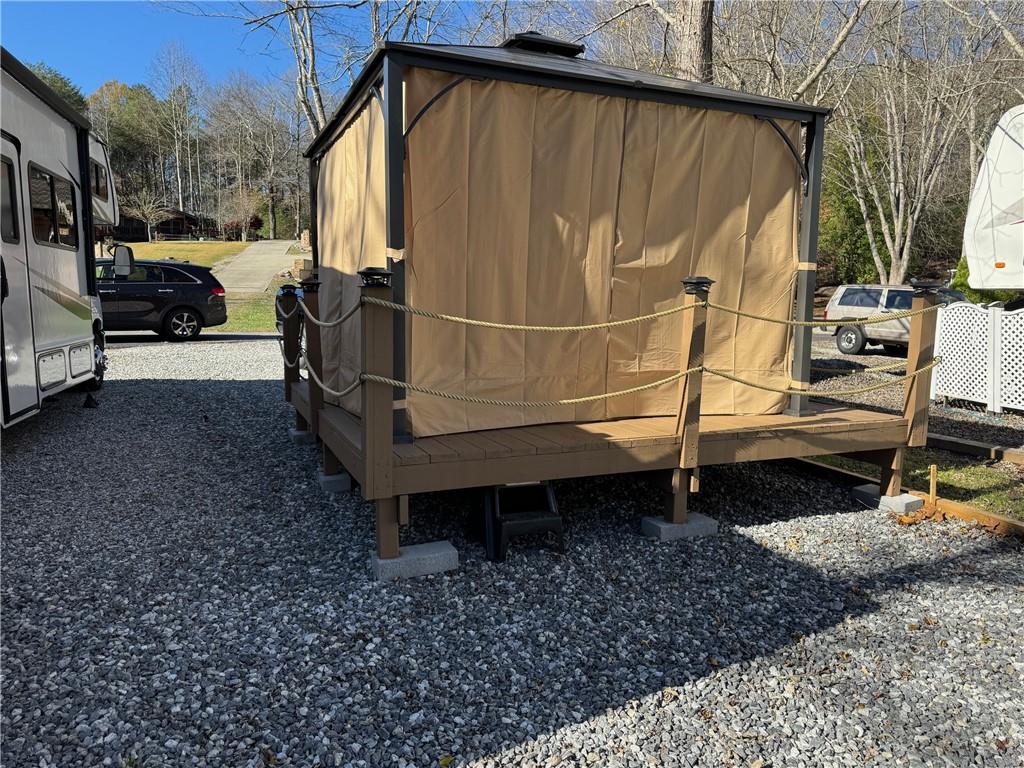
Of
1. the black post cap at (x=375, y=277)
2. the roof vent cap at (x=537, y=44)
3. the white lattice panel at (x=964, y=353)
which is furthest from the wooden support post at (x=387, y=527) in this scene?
the white lattice panel at (x=964, y=353)

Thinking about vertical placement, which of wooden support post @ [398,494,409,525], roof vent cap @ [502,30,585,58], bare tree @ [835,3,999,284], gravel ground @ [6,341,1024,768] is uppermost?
bare tree @ [835,3,999,284]

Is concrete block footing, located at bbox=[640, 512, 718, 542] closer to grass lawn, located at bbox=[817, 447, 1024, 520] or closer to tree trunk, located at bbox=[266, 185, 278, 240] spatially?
grass lawn, located at bbox=[817, 447, 1024, 520]

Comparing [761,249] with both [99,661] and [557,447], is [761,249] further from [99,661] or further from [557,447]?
[99,661]

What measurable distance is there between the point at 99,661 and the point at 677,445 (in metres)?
2.80

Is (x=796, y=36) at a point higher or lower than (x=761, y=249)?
higher

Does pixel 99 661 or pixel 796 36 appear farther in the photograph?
pixel 796 36

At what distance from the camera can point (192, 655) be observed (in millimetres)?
2682

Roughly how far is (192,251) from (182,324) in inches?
945

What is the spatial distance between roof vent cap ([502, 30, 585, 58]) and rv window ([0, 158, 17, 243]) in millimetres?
3460

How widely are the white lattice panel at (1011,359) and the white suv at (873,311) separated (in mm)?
5468

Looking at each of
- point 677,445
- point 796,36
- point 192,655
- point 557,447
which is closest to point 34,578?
point 192,655

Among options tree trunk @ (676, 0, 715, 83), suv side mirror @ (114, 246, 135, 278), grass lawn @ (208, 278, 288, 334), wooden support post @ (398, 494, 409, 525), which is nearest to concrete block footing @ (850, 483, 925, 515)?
wooden support post @ (398, 494, 409, 525)

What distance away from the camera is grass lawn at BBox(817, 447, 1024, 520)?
4.84m

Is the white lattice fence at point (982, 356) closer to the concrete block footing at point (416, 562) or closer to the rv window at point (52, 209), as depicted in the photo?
the concrete block footing at point (416, 562)
